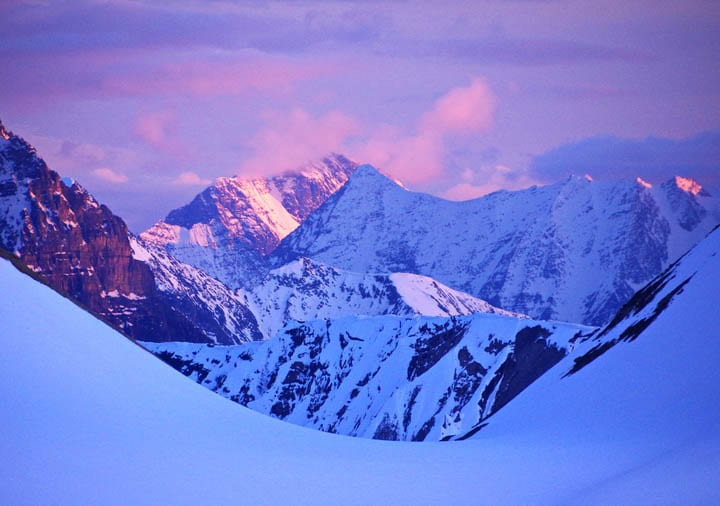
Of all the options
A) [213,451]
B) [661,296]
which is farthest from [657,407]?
[661,296]

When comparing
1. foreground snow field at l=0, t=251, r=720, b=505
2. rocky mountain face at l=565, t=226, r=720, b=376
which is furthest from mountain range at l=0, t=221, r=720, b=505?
rocky mountain face at l=565, t=226, r=720, b=376

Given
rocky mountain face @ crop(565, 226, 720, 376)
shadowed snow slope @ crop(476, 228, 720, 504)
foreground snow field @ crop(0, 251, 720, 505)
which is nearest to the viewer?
foreground snow field @ crop(0, 251, 720, 505)

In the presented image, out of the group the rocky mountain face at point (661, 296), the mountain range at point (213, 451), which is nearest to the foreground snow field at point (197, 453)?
the mountain range at point (213, 451)

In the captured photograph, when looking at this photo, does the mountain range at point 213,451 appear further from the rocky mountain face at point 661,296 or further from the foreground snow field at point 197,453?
the rocky mountain face at point 661,296

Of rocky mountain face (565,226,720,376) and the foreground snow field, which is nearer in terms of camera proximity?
the foreground snow field

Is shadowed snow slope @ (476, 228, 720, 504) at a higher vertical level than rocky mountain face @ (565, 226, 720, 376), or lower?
lower

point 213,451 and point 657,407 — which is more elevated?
point 657,407

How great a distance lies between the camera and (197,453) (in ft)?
104

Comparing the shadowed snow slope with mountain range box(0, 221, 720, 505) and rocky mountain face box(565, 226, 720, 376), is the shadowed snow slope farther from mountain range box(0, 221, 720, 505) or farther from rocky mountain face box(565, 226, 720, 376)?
rocky mountain face box(565, 226, 720, 376)

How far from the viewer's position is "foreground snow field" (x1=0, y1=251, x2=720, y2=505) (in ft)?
93.8

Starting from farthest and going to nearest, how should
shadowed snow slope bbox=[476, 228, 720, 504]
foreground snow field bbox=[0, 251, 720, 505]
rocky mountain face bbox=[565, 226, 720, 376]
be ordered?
1. rocky mountain face bbox=[565, 226, 720, 376]
2. shadowed snow slope bbox=[476, 228, 720, 504]
3. foreground snow field bbox=[0, 251, 720, 505]

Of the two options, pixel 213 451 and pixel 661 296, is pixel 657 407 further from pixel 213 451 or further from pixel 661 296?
pixel 661 296

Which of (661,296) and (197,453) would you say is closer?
(197,453)

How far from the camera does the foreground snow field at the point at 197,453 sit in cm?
2859
